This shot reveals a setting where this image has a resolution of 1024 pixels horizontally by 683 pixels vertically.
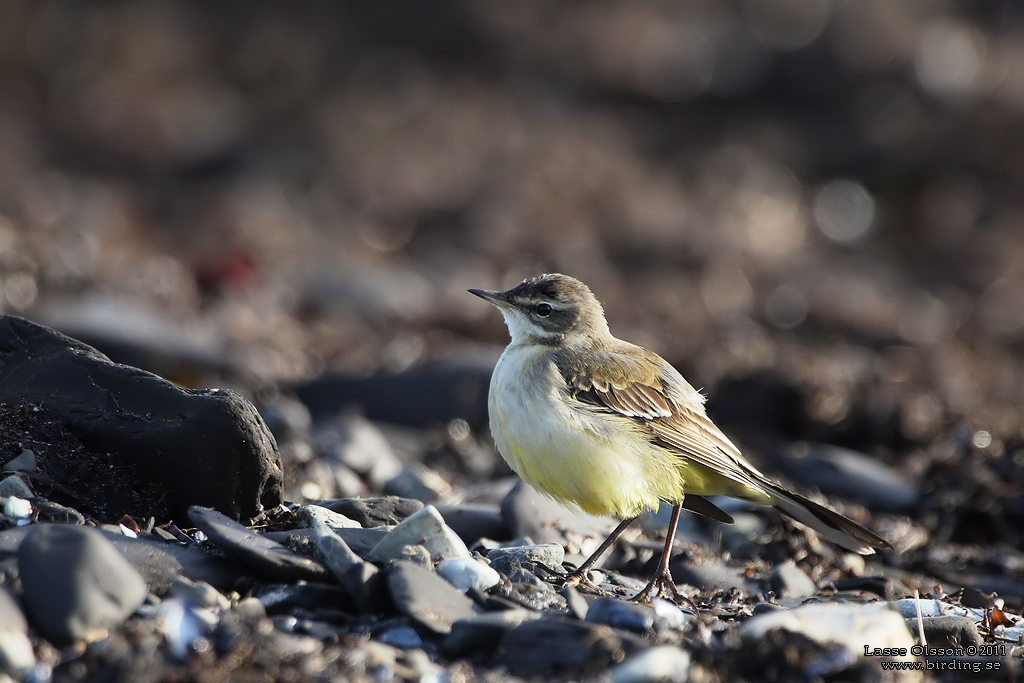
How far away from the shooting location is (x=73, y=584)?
3.99 m

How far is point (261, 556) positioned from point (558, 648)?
1.28 m

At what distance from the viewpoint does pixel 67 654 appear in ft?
12.9

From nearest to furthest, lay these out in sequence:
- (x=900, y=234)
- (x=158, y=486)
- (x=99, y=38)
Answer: (x=158, y=486)
(x=900, y=234)
(x=99, y=38)

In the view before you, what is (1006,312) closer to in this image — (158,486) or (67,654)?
(158,486)

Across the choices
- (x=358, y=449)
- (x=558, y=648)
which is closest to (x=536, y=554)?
(x=558, y=648)

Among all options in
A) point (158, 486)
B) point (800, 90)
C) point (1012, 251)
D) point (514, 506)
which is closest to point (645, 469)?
point (514, 506)

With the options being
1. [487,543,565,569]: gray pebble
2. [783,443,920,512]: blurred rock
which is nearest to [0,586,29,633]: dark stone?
[487,543,565,569]: gray pebble

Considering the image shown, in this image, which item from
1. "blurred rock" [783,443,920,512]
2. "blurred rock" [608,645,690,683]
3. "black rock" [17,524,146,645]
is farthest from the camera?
"blurred rock" [783,443,920,512]

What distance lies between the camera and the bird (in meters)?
5.79

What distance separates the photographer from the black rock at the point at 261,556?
15.1ft

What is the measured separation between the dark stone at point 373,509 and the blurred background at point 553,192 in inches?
171

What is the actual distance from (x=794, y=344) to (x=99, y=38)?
1560 cm

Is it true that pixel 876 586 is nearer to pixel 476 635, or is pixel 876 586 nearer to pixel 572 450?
pixel 572 450

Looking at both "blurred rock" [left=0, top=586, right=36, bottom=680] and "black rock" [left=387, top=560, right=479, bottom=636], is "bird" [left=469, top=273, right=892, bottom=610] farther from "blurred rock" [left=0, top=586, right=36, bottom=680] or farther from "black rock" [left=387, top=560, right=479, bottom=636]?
"blurred rock" [left=0, top=586, right=36, bottom=680]
